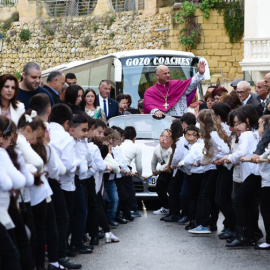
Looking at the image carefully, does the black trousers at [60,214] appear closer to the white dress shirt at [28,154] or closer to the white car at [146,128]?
the white dress shirt at [28,154]

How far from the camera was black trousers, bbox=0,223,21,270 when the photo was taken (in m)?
7.23

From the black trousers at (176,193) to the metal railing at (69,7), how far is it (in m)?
34.0

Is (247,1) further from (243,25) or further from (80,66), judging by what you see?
(80,66)

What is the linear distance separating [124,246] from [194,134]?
2931mm

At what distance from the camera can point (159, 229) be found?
40.9 ft

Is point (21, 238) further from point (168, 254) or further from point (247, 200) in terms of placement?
point (247, 200)

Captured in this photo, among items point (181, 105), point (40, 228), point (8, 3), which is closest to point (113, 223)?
point (40, 228)

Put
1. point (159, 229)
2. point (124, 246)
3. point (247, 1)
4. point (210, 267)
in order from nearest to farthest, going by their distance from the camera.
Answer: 1. point (210, 267)
2. point (124, 246)
3. point (159, 229)
4. point (247, 1)

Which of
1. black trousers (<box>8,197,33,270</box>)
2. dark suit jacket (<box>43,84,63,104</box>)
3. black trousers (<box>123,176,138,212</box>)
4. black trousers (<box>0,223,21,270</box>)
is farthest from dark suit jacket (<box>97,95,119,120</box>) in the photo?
black trousers (<box>0,223,21,270</box>)

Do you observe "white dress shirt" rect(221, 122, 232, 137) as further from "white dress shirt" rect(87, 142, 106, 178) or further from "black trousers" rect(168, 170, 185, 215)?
"white dress shirt" rect(87, 142, 106, 178)

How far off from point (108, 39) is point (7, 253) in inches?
1507

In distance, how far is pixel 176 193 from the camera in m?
13.6

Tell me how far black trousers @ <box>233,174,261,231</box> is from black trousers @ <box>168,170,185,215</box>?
2740mm

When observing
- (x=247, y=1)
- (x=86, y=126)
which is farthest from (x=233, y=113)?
(x=247, y=1)
